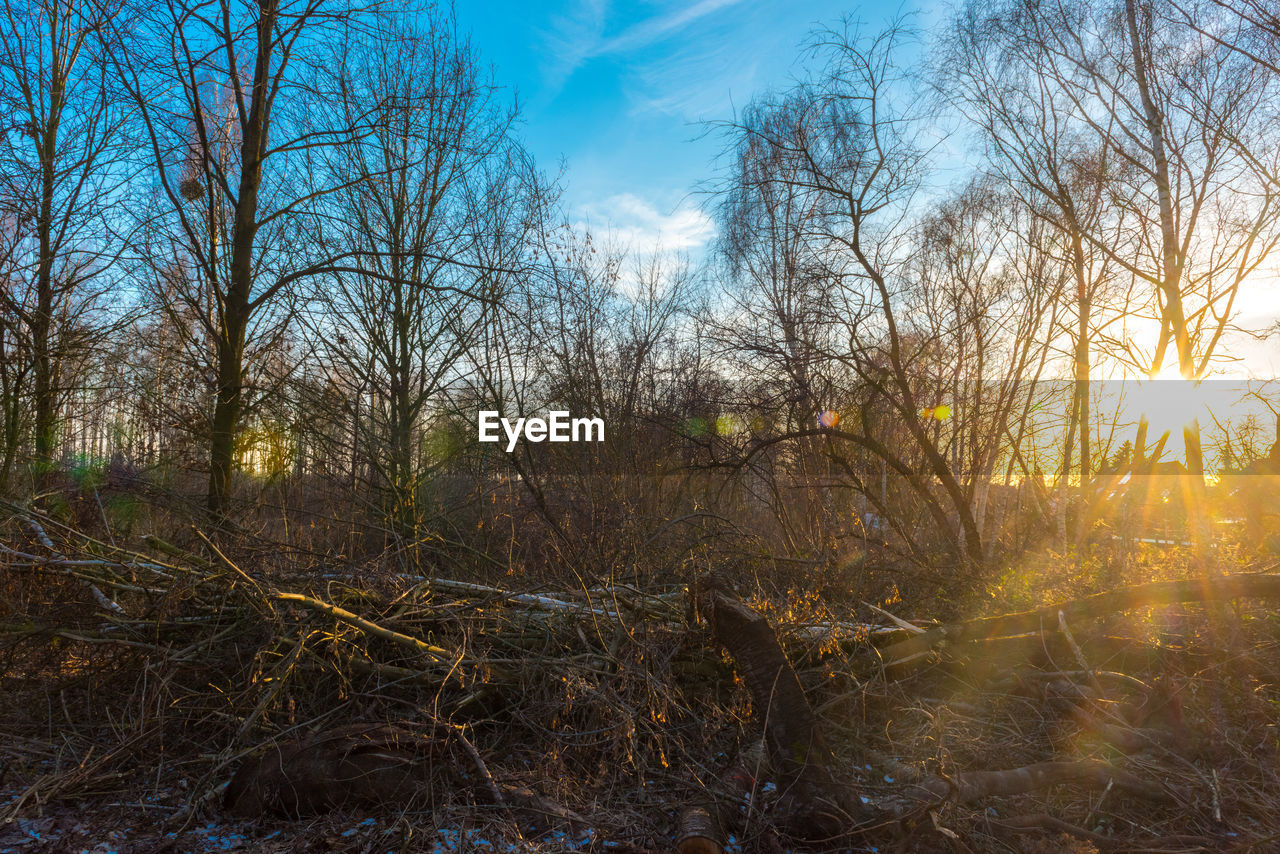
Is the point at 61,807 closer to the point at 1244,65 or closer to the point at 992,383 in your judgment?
the point at 992,383

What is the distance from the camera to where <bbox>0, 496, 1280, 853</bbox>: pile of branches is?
10.8ft

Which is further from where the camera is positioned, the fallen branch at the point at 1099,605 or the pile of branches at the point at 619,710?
the fallen branch at the point at 1099,605

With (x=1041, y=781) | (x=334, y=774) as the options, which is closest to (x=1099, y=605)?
(x=1041, y=781)

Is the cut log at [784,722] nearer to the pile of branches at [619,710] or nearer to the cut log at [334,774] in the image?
the pile of branches at [619,710]

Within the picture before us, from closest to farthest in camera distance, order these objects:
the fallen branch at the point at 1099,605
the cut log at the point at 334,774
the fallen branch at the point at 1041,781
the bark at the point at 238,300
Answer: the cut log at the point at 334,774 → the fallen branch at the point at 1041,781 → the fallen branch at the point at 1099,605 → the bark at the point at 238,300

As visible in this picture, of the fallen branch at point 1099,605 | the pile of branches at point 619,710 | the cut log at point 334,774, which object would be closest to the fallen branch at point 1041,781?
the pile of branches at point 619,710

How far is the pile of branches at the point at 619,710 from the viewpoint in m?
3.30

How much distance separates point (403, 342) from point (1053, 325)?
31.7 feet

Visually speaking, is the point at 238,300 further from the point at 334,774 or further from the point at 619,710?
the point at 619,710

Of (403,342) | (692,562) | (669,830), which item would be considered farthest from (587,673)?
(403,342)

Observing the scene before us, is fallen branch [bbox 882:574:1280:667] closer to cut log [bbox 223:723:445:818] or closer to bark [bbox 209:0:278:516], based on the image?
cut log [bbox 223:723:445:818]

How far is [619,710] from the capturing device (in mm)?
3639

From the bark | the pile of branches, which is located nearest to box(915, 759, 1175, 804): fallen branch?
the pile of branches

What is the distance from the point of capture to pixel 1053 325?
10672mm
